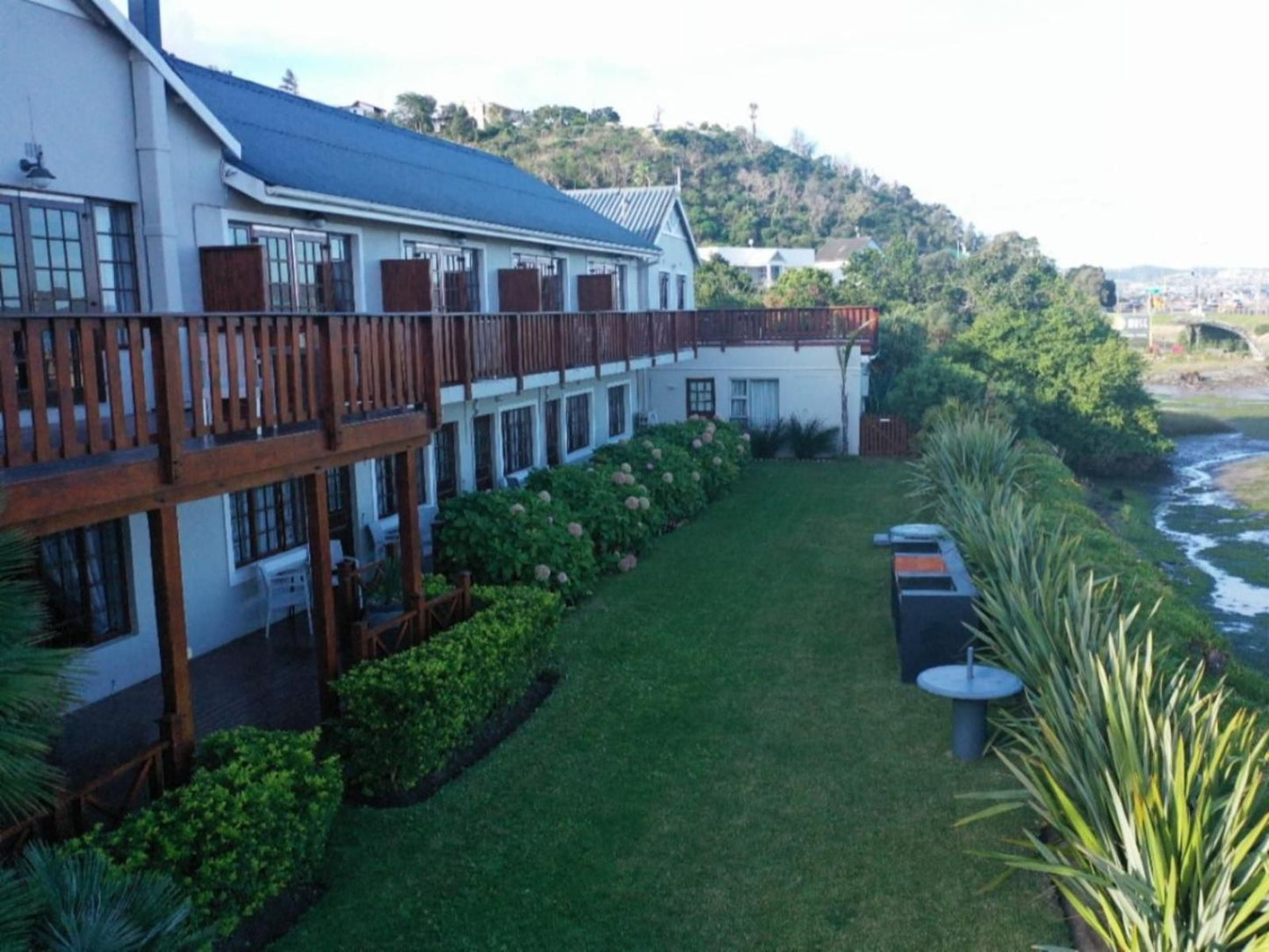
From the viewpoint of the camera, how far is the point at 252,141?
13.3m

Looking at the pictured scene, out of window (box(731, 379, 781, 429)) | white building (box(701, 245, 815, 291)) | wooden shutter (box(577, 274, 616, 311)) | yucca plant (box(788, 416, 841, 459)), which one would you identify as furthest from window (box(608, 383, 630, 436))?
white building (box(701, 245, 815, 291))

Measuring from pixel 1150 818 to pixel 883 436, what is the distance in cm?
2473

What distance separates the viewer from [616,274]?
83.9 ft

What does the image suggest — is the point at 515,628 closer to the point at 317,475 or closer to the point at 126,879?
the point at 317,475

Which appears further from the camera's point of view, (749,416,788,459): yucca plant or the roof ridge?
(749,416,788,459): yucca plant

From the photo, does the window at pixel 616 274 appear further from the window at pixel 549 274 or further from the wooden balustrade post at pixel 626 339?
the wooden balustrade post at pixel 626 339

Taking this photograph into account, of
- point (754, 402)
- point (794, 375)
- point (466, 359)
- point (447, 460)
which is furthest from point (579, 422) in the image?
point (466, 359)

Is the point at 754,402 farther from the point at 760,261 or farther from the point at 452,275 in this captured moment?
the point at 760,261

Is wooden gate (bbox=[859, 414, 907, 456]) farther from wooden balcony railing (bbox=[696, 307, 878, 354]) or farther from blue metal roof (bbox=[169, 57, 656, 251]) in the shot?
blue metal roof (bbox=[169, 57, 656, 251])

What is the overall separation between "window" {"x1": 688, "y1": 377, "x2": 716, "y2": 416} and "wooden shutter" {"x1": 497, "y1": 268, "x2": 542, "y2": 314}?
13.0 metres

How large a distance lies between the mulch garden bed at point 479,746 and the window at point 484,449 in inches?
273

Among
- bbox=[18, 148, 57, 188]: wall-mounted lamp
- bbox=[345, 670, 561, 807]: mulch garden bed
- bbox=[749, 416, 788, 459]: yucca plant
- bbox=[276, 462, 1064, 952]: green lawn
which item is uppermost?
bbox=[18, 148, 57, 188]: wall-mounted lamp

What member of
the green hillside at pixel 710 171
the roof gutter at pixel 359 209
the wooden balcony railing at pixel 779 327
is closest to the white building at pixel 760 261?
the green hillside at pixel 710 171

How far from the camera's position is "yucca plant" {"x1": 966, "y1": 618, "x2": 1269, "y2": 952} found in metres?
5.61
